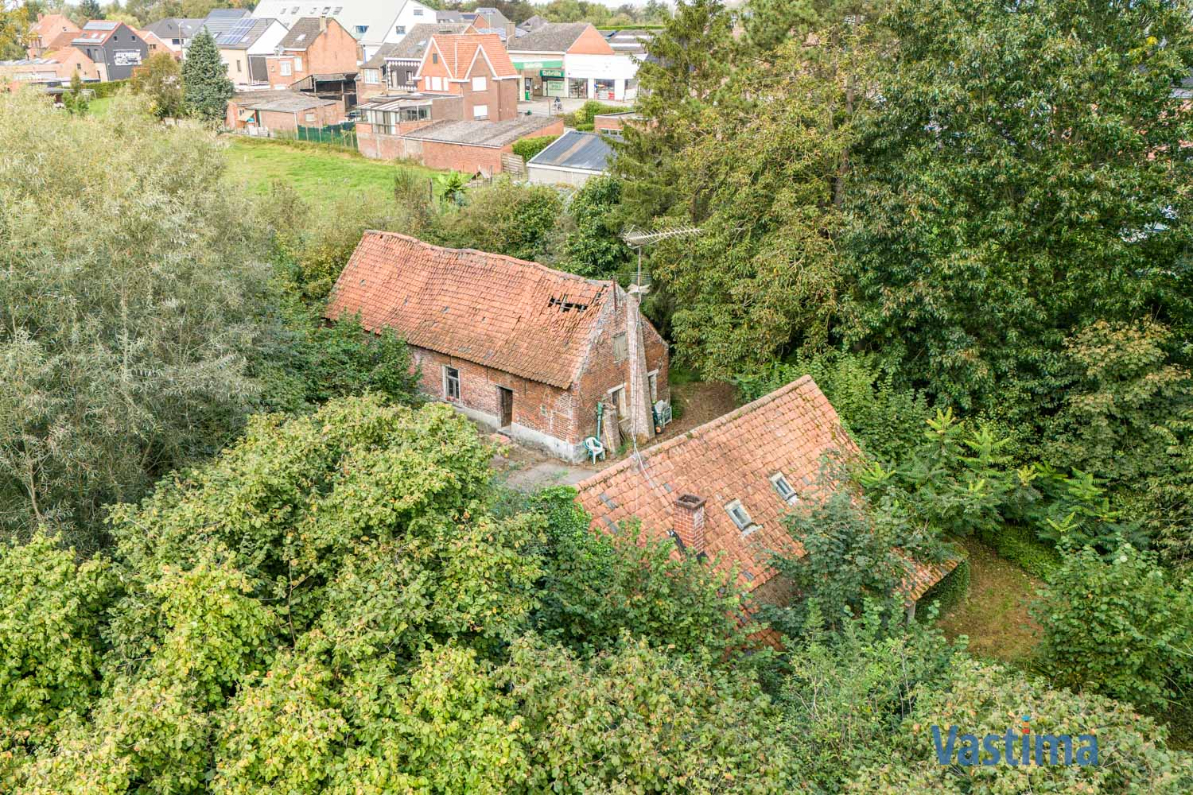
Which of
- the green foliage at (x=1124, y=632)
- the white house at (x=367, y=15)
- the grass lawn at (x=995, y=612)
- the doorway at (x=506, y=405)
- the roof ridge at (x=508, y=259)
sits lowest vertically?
the grass lawn at (x=995, y=612)

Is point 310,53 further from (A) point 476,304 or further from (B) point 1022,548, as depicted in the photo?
(B) point 1022,548

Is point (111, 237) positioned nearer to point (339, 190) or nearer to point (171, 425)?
point (171, 425)

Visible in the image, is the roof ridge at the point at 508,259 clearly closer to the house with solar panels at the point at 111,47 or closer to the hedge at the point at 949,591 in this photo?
the hedge at the point at 949,591

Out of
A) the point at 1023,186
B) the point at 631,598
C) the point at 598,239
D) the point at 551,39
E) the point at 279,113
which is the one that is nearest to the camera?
the point at 631,598

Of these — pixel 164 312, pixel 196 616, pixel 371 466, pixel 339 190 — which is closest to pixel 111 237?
pixel 164 312

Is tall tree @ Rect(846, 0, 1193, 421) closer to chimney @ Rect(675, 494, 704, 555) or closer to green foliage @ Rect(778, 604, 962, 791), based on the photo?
chimney @ Rect(675, 494, 704, 555)

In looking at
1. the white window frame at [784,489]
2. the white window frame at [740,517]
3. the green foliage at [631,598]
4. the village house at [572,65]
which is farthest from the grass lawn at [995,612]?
the village house at [572,65]

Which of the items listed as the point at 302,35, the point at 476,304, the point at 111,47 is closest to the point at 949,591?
the point at 476,304
